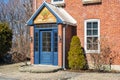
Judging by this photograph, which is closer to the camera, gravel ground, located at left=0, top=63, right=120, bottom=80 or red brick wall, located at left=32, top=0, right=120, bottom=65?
gravel ground, located at left=0, top=63, right=120, bottom=80

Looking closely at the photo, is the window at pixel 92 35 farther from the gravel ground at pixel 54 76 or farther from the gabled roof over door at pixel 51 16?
the gravel ground at pixel 54 76

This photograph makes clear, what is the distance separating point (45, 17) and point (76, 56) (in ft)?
11.6

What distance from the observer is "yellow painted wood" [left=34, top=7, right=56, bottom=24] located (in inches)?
840

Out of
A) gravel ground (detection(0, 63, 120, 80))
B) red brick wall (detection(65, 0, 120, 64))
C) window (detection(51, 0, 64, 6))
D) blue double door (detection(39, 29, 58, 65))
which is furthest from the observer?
window (detection(51, 0, 64, 6))

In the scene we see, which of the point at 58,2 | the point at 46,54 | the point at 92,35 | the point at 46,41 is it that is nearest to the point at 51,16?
the point at 46,41

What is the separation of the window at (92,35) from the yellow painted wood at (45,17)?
239cm

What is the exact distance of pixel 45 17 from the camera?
2161 cm

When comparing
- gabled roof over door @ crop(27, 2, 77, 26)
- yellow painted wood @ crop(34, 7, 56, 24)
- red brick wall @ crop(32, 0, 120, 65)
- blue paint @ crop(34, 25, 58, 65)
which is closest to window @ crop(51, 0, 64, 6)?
gabled roof over door @ crop(27, 2, 77, 26)

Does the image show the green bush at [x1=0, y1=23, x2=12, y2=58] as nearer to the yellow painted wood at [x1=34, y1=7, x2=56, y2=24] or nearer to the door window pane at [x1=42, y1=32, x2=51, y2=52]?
the yellow painted wood at [x1=34, y1=7, x2=56, y2=24]

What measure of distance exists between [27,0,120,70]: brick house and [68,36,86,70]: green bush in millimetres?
573

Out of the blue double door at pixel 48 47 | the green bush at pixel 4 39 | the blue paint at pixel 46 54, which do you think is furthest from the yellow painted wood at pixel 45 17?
the green bush at pixel 4 39

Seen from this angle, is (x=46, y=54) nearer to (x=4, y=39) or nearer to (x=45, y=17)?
(x=45, y=17)

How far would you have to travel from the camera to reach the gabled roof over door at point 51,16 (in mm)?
21078

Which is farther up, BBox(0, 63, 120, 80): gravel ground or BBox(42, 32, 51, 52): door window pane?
BBox(42, 32, 51, 52): door window pane
